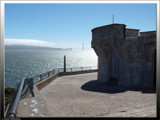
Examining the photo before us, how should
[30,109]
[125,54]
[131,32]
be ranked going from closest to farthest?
1. [30,109]
2. [125,54]
3. [131,32]

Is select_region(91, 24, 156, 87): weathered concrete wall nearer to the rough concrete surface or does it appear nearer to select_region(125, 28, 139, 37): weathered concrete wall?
select_region(125, 28, 139, 37): weathered concrete wall

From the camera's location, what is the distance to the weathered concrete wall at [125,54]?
1452cm

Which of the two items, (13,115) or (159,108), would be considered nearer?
(13,115)

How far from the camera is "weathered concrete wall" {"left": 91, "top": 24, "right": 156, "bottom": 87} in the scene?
1452 cm

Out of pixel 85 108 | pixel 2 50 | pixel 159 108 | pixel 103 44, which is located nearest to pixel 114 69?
pixel 103 44

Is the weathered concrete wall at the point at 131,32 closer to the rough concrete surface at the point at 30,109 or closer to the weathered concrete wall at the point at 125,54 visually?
the weathered concrete wall at the point at 125,54

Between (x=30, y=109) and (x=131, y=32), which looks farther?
(x=131, y=32)

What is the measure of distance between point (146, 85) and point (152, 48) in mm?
3685

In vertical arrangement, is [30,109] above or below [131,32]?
below

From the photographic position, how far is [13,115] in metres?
4.13

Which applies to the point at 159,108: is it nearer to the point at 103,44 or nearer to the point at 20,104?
the point at 20,104

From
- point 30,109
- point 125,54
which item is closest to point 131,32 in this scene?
point 125,54

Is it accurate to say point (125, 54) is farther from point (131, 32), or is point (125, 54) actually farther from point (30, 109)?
point (30, 109)

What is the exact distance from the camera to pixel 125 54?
15.8 metres
